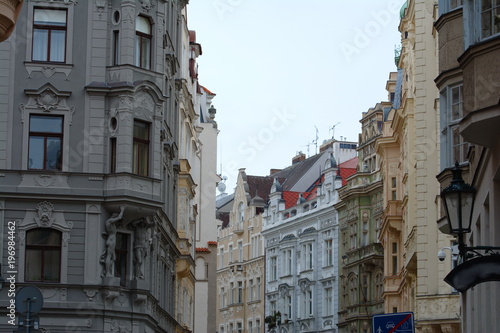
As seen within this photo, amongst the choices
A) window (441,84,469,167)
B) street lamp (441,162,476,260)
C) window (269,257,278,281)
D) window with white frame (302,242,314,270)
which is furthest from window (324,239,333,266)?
street lamp (441,162,476,260)

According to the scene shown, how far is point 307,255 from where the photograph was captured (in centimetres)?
8244

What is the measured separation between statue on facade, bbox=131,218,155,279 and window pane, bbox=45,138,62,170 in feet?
9.72

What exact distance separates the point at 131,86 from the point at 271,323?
51016 millimetres

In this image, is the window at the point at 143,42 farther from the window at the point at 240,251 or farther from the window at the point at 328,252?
the window at the point at 240,251

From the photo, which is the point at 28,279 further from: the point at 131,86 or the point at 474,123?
the point at 474,123

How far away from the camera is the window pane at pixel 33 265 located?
32.8m

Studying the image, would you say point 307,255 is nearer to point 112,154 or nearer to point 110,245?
point 112,154

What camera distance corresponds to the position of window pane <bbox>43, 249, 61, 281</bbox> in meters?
32.9

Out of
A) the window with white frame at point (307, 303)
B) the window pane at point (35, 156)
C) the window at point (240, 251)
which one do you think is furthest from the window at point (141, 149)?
the window at point (240, 251)

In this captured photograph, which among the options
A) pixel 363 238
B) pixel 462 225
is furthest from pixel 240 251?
pixel 462 225

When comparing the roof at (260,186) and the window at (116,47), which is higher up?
the roof at (260,186)

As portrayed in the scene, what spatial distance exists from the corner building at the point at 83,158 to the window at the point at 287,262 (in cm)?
4977

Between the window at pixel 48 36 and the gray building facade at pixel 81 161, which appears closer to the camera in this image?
the gray building facade at pixel 81 161

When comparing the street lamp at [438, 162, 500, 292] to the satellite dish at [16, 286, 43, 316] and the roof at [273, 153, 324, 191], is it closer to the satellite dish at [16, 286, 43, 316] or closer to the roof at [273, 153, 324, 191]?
the satellite dish at [16, 286, 43, 316]
